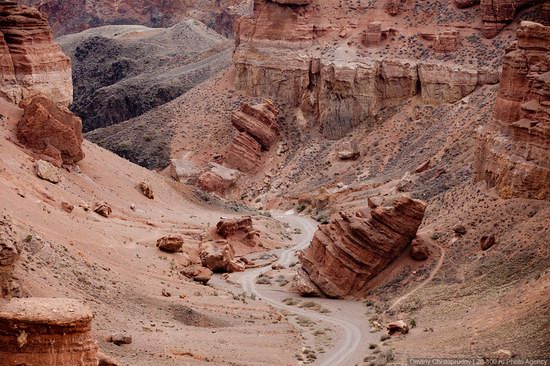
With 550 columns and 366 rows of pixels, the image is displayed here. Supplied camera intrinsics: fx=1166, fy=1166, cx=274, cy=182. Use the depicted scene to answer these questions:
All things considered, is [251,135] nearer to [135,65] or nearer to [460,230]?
[460,230]

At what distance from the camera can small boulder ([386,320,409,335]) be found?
42.6 meters

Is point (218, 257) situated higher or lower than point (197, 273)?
lower

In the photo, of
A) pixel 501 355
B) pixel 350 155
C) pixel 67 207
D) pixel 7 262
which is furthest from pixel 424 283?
pixel 350 155

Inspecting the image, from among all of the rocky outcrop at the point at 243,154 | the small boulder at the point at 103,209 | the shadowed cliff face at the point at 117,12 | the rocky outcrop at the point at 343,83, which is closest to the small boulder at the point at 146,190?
the small boulder at the point at 103,209

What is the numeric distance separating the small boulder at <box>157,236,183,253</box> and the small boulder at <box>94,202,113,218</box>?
3945 millimetres

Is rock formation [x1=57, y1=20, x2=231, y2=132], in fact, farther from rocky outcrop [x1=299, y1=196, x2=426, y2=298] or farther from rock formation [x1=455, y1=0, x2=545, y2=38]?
rocky outcrop [x1=299, y1=196, x2=426, y2=298]

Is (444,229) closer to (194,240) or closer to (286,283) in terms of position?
(286,283)

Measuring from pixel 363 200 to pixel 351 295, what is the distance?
76.7 ft

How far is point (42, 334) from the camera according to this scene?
2725 cm

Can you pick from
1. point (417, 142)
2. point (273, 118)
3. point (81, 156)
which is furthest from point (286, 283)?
point (273, 118)

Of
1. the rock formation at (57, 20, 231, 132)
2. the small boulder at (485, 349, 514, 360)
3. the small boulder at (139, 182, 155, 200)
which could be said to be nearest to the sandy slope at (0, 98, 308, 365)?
the small boulder at (139, 182, 155, 200)

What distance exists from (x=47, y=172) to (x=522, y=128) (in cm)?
2370

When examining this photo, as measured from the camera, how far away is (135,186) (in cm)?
6844

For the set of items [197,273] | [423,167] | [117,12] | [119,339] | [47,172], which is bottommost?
[117,12]
